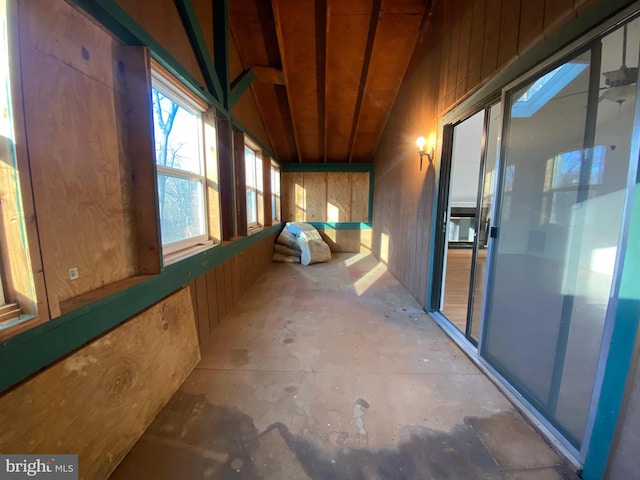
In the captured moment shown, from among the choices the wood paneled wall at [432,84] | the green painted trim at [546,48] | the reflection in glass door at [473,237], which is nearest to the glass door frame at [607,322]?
the green painted trim at [546,48]

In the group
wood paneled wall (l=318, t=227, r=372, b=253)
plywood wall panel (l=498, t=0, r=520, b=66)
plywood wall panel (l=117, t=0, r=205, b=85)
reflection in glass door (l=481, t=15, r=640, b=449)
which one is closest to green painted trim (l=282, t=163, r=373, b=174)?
wood paneled wall (l=318, t=227, r=372, b=253)

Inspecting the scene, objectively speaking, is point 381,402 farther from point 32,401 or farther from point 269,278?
point 269,278

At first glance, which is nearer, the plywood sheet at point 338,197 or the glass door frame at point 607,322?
the glass door frame at point 607,322

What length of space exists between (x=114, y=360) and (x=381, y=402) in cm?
155

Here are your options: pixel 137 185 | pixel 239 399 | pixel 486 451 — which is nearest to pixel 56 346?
pixel 137 185

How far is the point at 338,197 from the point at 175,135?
5.03 metres

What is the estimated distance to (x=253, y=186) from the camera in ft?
14.4

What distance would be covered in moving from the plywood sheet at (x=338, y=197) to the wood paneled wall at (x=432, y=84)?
1424mm

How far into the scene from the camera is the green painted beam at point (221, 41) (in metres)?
2.51

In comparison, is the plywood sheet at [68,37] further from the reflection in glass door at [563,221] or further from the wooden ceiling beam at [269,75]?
the wooden ceiling beam at [269,75]

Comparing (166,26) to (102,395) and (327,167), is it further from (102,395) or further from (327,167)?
(327,167)

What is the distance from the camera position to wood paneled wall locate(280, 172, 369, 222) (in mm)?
6660

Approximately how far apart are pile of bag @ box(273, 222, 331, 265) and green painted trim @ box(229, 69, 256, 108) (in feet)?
9.72

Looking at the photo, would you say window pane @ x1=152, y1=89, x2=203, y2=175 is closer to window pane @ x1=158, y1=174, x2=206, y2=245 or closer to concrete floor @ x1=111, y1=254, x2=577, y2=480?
window pane @ x1=158, y1=174, x2=206, y2=245
